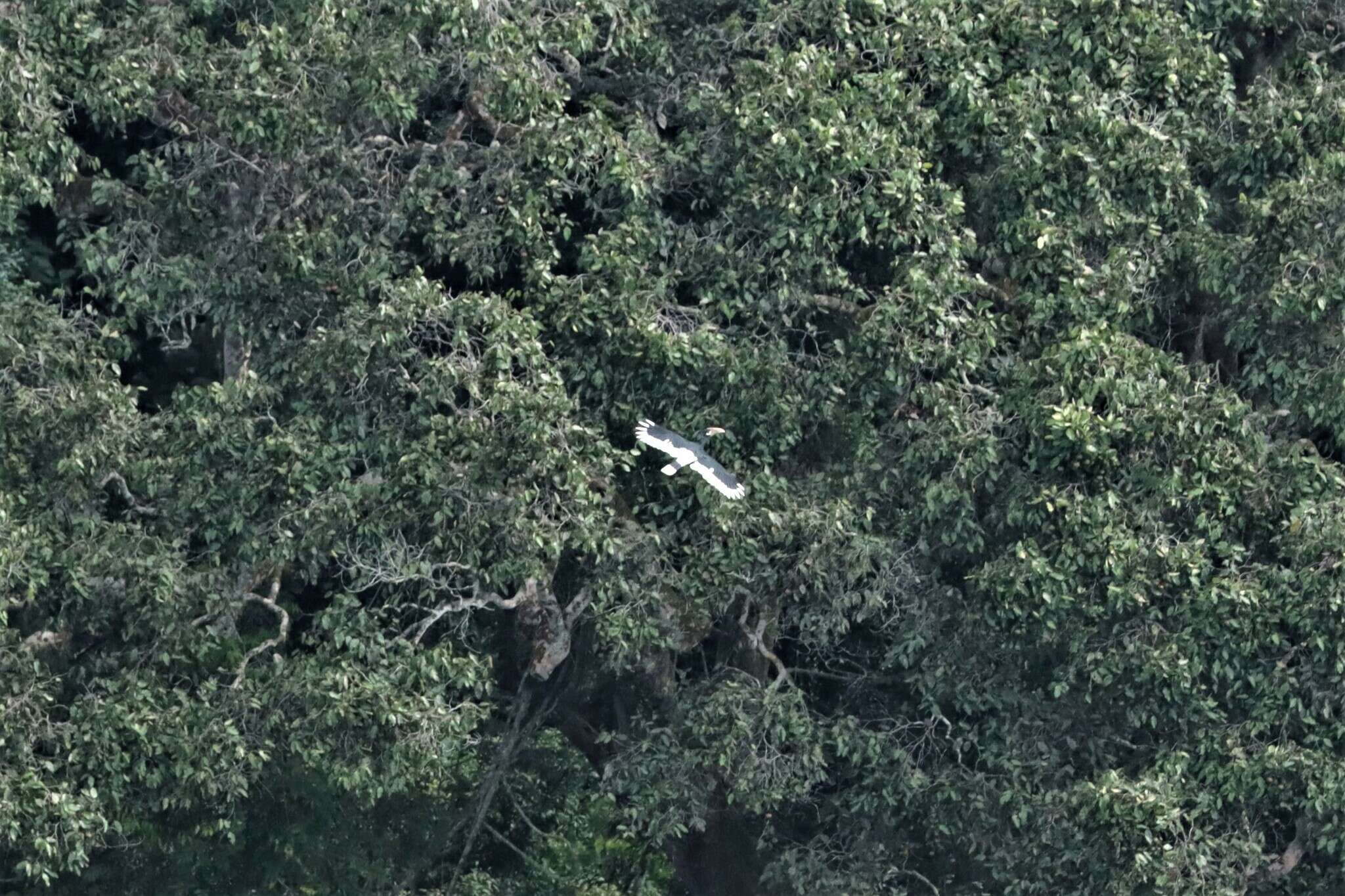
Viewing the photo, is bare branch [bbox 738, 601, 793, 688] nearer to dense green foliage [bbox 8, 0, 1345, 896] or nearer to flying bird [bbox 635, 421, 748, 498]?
dense green foliage [bbox 8, 0, 1345, 896]

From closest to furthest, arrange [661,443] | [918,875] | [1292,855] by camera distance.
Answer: [661,443] → [1292,855] → [918,875]

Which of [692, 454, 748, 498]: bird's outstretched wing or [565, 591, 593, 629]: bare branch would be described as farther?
[565, 591, 593, 629]: bare branch

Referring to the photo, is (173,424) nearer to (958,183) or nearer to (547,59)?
(547,59)

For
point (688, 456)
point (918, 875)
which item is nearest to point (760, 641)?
point (688, 456)

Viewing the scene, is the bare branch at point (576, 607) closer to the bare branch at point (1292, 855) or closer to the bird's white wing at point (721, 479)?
the bird's white wing at point (721, 479)

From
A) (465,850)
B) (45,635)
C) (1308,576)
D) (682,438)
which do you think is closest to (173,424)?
(45,635)

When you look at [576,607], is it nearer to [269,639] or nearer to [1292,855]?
[269,639]

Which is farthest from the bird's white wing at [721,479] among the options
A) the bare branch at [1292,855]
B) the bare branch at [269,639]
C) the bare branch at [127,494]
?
the bare branch at [1292,855]

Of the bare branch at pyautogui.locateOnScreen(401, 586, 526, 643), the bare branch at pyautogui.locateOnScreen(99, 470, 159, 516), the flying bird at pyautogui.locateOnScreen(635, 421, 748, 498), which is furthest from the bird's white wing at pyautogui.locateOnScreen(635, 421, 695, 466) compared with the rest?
the bare branch at pyautogui.locateOnScreen(99, 470, 159, 516)
